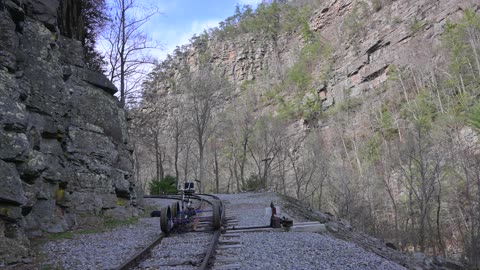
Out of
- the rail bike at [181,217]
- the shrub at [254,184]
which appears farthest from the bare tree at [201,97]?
the rail bike at [181,217]

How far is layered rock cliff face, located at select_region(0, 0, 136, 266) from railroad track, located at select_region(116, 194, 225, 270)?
7.79 feet

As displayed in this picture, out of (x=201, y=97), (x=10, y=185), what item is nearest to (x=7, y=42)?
(x=10, y=185)

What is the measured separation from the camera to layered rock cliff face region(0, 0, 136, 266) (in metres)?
7.61

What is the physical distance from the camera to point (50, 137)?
35.0 ft

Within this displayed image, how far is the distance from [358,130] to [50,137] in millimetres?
41670

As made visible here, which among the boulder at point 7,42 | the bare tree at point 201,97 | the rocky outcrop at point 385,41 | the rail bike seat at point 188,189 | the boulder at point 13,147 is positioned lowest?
the rail bike seat at point 188,189

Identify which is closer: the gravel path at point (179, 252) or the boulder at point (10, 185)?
the gravel path at point (179, 252)

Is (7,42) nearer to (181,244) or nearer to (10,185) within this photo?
(10,185)

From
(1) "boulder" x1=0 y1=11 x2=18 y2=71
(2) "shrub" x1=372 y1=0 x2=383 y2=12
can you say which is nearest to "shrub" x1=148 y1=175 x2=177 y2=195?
(1) "boulder" x1=0 y1=11 x2=18 y2=71

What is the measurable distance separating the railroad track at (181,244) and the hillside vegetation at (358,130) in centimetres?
1481

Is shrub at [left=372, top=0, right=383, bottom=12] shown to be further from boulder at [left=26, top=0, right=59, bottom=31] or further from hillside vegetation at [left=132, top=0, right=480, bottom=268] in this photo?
boulder at [left=26, top=0, right=59, bottom=31]

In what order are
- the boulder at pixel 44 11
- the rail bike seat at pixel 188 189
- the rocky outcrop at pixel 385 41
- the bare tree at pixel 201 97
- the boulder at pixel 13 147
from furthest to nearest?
the rocky outcrop at pixel 385 41, the bare tree at pixel 201 97, the boulder at pixel 44 11, the rail bike seat at pixel 188 189, the boulder at pixel 13 147

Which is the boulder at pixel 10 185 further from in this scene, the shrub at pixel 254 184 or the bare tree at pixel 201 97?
the bare tree at pixel 201 97

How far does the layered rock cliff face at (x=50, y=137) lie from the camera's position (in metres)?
7.61
